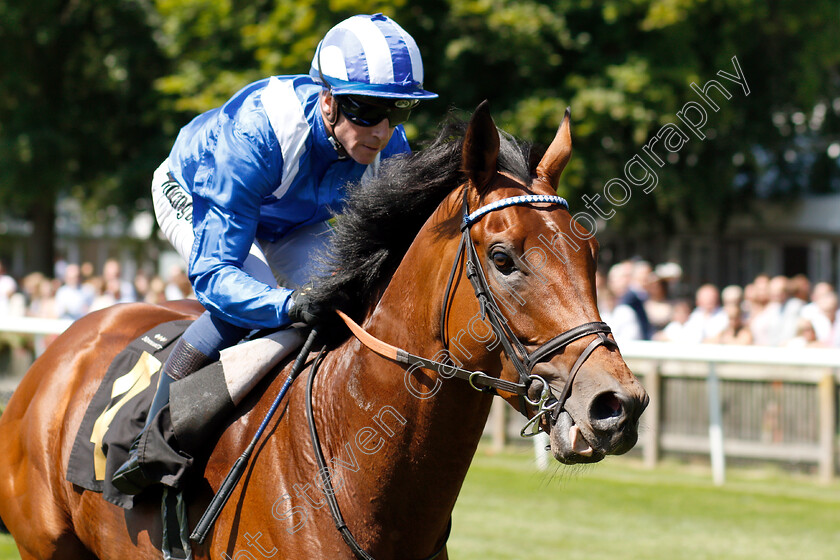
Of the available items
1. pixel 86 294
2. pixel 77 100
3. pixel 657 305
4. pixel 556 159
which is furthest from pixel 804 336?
pixel 77 100

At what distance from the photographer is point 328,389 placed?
2.74 m

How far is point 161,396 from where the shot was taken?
2.98 metres

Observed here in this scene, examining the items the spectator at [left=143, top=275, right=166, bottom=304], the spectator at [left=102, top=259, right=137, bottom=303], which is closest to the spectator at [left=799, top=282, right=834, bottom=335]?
the spectator at [left=143, top=275, right=166, bottom=304]

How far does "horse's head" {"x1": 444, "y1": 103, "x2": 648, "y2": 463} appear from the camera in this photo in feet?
6.96

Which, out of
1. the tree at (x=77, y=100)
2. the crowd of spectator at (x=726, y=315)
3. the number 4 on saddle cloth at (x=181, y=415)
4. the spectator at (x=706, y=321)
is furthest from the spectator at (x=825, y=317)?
the tree at (x=77, y=100)

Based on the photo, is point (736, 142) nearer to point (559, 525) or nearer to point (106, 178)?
point (559, 525)

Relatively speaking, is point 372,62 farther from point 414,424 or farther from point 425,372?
point 414,424

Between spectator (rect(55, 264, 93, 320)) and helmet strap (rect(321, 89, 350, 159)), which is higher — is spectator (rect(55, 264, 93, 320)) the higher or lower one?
the lower one

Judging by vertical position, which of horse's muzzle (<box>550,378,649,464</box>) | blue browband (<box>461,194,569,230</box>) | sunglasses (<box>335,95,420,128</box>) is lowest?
horse's muzzle (<box>550,378,649,464</box>)

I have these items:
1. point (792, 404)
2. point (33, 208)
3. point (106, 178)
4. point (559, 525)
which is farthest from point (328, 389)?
point (33, 208)

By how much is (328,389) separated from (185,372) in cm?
54

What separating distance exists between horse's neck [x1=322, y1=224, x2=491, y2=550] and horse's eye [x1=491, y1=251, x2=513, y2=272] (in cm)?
18

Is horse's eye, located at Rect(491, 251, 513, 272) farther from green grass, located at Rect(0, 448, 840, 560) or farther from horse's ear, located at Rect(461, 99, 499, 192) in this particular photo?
green grass, located at Rect(0, 448, 840, 560)

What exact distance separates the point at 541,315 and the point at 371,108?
0.97 m
